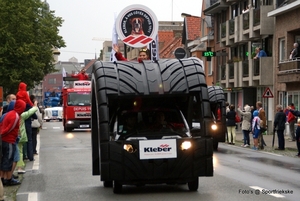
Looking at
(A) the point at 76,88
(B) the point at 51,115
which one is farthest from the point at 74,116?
(B) the point at 51,115

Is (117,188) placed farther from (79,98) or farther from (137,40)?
(79,98)

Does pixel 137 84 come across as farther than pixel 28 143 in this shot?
No

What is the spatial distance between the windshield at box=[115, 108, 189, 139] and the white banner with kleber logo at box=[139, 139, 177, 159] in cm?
38

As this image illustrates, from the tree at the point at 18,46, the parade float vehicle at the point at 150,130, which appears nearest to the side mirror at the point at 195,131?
the parade float vehicle at the point at 150,130

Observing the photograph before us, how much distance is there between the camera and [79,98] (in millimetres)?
46688

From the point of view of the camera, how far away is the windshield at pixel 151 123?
513 inches

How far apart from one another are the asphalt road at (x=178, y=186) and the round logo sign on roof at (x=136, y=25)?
3.40m

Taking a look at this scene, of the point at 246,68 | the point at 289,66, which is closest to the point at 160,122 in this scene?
the point at 289,66

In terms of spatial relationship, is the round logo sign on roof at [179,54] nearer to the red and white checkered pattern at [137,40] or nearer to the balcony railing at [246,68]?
the balcony railing at [246,68]

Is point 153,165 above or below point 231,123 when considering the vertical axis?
above

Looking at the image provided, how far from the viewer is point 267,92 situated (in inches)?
1344

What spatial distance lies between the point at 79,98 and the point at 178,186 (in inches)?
1296

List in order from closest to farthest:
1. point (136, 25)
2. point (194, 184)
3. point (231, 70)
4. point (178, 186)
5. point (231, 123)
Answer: point (194, 184) → point (178, 186) → point (136, 25) → point (231, 123) → point (231, 70)

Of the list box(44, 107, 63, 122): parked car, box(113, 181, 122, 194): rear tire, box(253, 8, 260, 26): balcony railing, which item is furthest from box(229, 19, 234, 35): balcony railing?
box(44, 107, 63, 122): parked car
